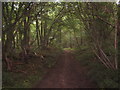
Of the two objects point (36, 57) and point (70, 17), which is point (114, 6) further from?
point (36, 57)

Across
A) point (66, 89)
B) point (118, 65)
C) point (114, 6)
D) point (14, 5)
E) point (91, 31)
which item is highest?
point (14, 5)

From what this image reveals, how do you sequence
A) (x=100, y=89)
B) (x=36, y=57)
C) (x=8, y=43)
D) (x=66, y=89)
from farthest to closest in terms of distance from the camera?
(x=36, y=57), (x=8, y=43), (x=66, y=89), (x=100, y=89)

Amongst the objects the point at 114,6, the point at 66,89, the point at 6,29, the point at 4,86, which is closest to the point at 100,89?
the point at 66,89

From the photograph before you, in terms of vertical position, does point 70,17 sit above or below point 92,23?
above

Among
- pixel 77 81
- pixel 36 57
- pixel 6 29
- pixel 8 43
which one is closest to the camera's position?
pixel 6 29

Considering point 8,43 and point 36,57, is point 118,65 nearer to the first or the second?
point 8,43

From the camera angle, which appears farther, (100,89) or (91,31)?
(91,31)

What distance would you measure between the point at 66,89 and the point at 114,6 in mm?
5983

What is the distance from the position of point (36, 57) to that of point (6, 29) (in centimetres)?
794

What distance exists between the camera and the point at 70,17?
45.5 ft

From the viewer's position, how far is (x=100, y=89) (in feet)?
27.7

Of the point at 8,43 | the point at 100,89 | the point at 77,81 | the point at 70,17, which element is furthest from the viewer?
the point at 70,17

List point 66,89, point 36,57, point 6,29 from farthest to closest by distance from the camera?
1. point 36,57
2. point 6,29
3. point 66,89

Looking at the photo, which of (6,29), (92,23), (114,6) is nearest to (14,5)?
(6,29)
